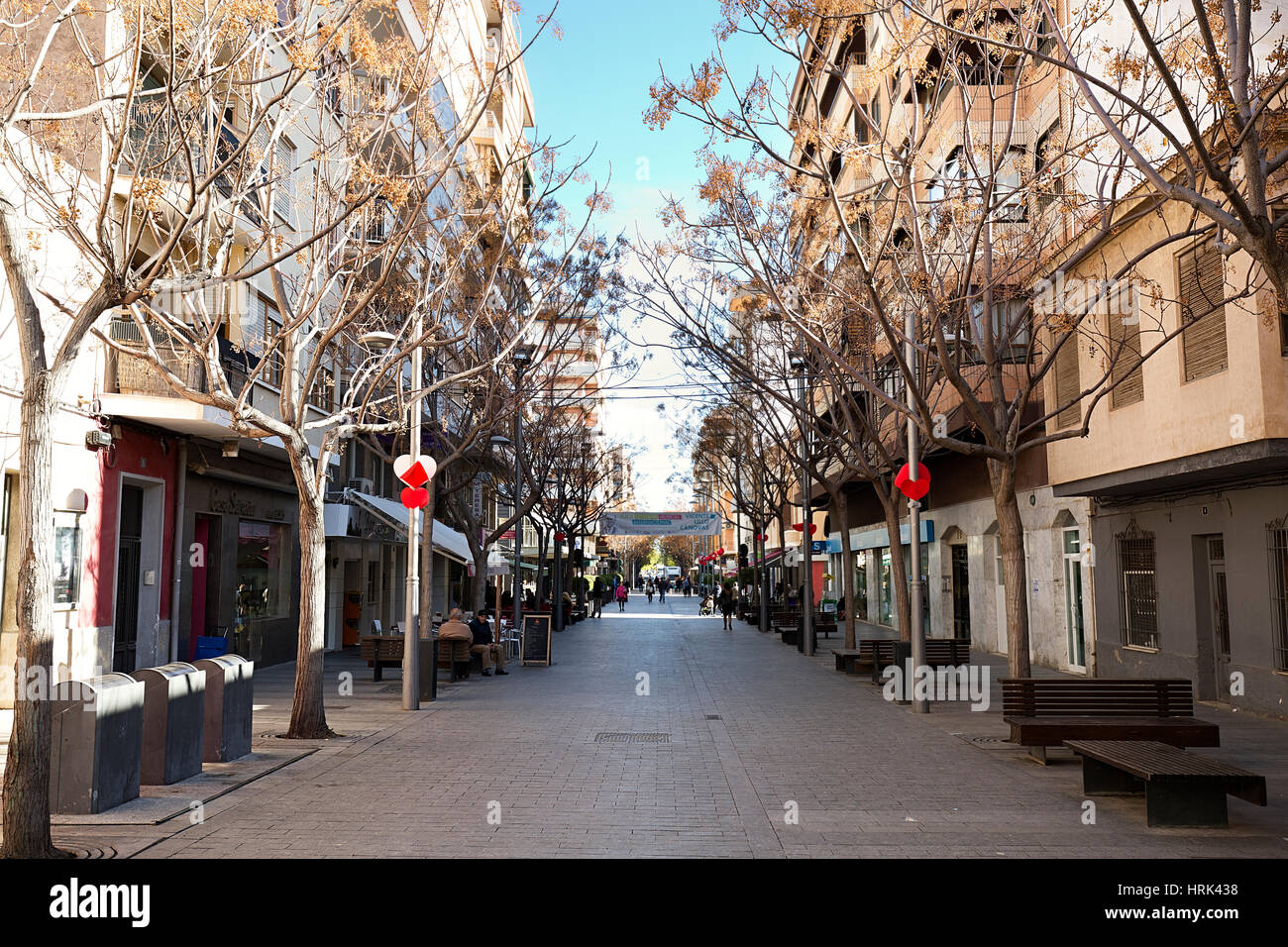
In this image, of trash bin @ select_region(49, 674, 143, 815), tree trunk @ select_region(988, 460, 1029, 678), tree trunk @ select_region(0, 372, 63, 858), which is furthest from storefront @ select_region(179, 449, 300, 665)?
tree trunk @ select_region(988, 460, 1029, 678)

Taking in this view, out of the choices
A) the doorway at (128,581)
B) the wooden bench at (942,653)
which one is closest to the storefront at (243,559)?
the doorway at (128,581)

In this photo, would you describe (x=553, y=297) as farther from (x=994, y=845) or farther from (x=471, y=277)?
(x=994, y=845)

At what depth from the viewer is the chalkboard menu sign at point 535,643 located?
2334cm

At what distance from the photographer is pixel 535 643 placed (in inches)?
922

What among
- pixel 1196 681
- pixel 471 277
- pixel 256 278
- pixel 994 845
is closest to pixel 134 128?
pixel 256 278

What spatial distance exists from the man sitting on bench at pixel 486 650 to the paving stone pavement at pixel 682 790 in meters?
4.45

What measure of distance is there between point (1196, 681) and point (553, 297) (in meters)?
13.4

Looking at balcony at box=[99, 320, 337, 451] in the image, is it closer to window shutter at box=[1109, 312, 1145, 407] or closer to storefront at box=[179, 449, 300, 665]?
storefront at box=[179, 449, 300, 665]

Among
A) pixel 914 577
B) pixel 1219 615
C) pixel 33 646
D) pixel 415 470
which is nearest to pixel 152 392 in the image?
pixel 415 470

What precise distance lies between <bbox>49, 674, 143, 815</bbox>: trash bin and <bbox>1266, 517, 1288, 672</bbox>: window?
45.6ft

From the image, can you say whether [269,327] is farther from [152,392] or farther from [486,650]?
[486,650]

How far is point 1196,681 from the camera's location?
A: 16.3 meters

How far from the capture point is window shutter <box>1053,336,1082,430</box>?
19.8 meters

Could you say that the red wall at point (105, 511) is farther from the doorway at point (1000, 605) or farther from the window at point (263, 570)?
the doorway at point (1000, 605)
